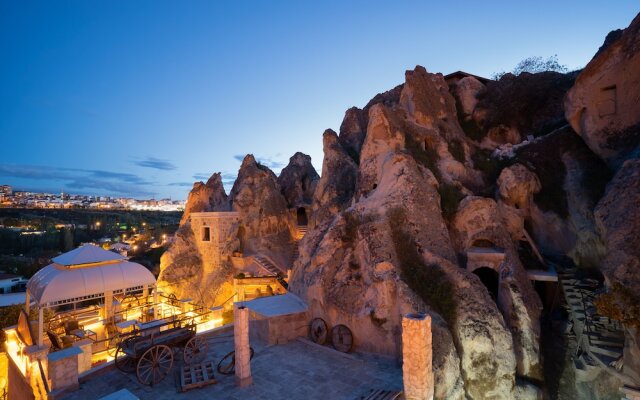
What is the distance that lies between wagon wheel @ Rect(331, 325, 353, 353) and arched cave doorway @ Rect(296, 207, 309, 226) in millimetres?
22187

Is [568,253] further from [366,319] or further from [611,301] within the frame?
[366,319]

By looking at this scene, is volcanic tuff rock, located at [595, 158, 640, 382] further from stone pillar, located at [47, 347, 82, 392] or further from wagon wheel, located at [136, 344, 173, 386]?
stone pillar, located at [47, 347, 82, 392]

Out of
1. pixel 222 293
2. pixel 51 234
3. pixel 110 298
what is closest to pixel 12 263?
pixel 51 234

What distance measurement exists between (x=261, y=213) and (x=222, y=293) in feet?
24.2

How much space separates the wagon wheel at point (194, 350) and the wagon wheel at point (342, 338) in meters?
4.62

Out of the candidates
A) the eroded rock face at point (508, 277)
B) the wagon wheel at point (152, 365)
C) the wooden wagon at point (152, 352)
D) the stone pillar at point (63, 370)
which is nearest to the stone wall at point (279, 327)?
the wooden wagon at point (152, 352)

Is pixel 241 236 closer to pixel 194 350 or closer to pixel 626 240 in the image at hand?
pixel 194 350

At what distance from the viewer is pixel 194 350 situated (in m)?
11.7

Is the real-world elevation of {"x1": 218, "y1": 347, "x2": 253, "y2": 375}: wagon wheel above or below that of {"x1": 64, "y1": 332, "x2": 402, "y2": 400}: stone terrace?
above

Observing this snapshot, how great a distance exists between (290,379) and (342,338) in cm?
317

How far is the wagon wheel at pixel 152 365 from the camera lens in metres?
10.3

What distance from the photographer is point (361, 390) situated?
10.4 meters

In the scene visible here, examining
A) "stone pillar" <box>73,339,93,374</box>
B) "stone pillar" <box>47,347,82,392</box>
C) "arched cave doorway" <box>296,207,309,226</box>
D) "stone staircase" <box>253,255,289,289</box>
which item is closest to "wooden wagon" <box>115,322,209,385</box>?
"stone pillar" <box>47,347,82,392</box>

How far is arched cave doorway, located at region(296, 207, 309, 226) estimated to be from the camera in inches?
1411
